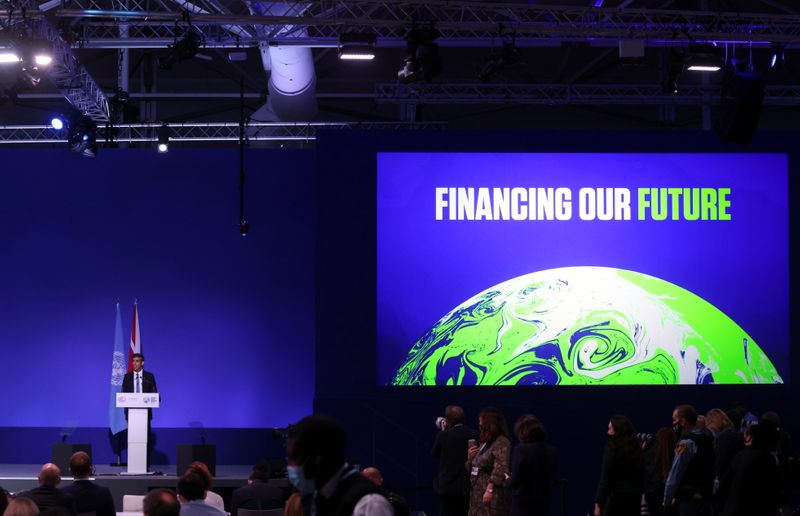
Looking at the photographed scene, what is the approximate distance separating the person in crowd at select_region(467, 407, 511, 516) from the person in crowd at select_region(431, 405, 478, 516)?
527 millimetres

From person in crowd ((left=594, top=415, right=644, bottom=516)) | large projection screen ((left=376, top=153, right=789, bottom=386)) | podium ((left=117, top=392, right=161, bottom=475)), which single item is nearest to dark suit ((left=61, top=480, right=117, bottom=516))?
person in crowd ((left=594, top=415, right=644, bottom=516))

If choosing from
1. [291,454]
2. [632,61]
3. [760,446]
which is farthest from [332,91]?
[291,454]

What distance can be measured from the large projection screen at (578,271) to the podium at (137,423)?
2.35 metres

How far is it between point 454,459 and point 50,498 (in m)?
3.16

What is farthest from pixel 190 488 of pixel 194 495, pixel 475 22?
pixel 475 22

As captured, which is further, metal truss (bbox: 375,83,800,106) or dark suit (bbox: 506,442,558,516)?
metal truss (bbox: 375,83,800,106)

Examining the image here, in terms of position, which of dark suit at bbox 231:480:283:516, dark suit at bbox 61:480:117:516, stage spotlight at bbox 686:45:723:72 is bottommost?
dark suit at bbox 231:480:283:516

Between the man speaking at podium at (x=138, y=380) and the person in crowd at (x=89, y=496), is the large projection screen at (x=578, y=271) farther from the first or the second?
the person in crowd at (x=89, y=496)

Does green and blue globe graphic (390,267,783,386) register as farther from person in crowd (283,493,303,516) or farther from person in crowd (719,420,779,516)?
person in crowd (283,493,303,516)

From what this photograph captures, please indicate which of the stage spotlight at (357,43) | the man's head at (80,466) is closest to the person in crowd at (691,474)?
the man's head at (80,466)

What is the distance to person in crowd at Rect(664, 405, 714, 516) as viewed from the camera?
7355mm

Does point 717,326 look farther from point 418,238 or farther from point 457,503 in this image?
point 457,503

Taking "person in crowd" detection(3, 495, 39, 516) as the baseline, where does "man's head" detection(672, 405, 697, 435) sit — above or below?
above

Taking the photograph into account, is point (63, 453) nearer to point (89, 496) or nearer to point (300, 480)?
point (89, 496)
